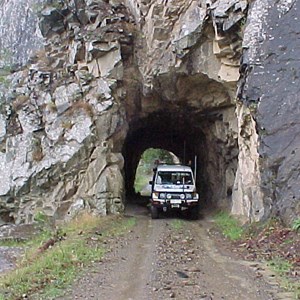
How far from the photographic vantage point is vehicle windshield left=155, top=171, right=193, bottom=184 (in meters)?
21.2

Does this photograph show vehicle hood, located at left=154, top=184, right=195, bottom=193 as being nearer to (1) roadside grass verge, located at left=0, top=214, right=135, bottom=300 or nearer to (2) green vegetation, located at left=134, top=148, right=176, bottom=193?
(1) roadside grass verge, located at left=0, top=214, right=135, bottom=300

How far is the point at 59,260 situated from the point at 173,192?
34.4ft

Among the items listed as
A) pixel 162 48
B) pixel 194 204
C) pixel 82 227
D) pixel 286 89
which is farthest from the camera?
pixel 162 48

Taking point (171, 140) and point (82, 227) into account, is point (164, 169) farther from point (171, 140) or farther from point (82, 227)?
point (171, 140)

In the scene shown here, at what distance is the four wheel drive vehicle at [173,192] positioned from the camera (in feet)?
67.3

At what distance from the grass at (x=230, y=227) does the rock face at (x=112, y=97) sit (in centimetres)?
70

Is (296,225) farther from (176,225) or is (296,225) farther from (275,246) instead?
(176,225)

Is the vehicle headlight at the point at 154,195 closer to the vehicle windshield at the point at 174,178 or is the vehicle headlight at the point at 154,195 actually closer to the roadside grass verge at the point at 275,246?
the vehicle windshield at the point at 174,178

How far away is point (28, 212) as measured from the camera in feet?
73.5

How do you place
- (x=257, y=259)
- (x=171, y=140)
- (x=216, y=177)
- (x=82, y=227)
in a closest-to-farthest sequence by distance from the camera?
(x=257, y=259) < (x=82, y=227) < (x=216, y=177) < (x=171, y=140)

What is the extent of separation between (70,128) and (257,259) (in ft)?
44.7

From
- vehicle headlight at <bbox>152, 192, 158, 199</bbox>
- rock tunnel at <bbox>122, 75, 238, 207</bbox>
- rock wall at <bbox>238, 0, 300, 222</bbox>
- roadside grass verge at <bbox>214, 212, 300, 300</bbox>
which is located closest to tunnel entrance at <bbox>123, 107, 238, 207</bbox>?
rock tunnel at <bbox>122, 75, 238, 207</bbox>

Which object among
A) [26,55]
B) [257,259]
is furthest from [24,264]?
[26,55]

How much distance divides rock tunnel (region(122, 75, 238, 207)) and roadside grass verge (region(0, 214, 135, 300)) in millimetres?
7662
